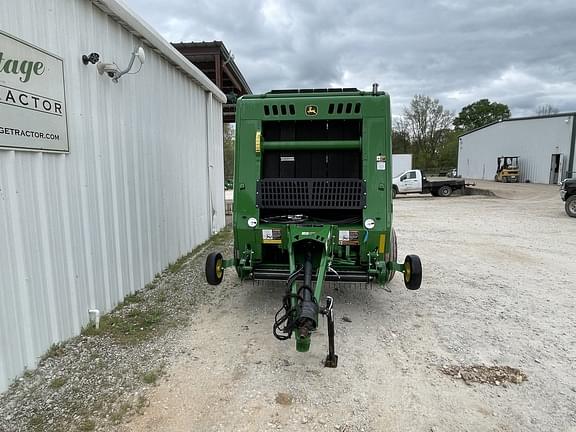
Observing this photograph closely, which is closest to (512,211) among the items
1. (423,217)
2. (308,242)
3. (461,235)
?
(423,217)

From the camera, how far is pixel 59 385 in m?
3.04

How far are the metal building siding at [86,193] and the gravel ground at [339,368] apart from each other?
0.44 m

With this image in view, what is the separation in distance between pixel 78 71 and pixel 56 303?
7.71 feet

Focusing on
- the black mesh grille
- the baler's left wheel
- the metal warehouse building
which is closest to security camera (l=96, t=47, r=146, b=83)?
the black mesh grille

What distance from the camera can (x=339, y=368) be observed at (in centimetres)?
336

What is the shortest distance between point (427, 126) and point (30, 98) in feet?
165

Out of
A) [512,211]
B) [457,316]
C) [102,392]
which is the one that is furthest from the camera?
[512,211]

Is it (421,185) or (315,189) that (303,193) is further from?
(421,185)

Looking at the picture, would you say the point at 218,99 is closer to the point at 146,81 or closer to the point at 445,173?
the point at 146,81

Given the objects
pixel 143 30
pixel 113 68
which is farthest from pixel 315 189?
pixel 143 30

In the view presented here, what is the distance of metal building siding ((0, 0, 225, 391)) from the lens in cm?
311

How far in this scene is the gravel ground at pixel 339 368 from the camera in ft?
8.86

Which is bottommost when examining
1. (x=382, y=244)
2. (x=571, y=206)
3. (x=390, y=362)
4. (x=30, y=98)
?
(x=390, y=362)

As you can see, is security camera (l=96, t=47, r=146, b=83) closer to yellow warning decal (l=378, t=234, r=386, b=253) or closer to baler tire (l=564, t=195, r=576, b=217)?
yellow warning decal (l=378, t=234, r=386, b=253)
